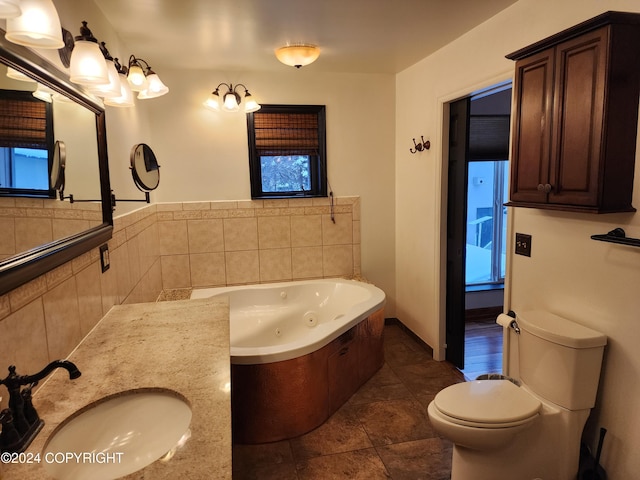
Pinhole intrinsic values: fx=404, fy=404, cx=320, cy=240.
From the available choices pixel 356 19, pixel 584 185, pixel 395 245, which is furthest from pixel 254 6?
pixel 395 245

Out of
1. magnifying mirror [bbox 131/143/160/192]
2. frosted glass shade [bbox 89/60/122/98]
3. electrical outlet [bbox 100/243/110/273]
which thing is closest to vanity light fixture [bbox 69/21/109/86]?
frosted glass shade [bbox 89/60/122/98]

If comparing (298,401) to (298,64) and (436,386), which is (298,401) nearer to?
(436,386)

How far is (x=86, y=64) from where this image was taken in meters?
1.42

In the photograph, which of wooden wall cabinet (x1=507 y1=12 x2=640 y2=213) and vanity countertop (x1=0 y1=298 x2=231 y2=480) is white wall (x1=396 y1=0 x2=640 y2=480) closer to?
wooden wall cabinet (x1=507 y1=12 x2=640 y2=213)

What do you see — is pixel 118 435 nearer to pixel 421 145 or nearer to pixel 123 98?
pixel 123 98

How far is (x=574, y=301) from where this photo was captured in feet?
6.41

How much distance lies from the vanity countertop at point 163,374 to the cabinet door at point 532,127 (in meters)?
1.59

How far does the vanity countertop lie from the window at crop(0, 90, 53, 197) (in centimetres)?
62

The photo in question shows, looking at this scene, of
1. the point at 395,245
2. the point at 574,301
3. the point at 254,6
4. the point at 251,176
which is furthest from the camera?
the point at 395,245

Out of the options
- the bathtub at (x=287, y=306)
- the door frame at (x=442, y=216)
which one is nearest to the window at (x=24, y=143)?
the bathtub at (x=287, y=306)

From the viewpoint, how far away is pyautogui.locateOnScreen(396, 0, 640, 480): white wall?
5.61ft

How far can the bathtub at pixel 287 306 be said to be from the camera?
3.36m

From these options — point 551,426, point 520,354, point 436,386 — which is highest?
point 520,354

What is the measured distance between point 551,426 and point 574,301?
1.94 feet
